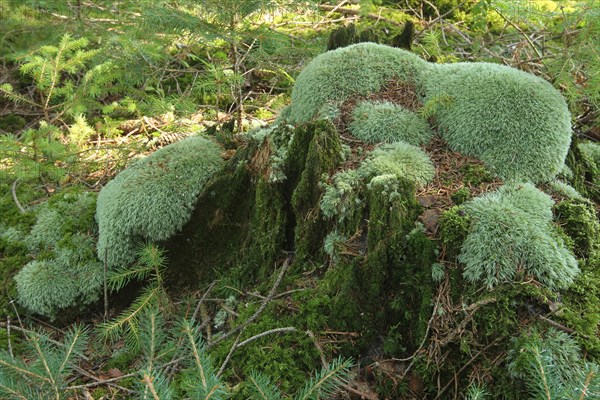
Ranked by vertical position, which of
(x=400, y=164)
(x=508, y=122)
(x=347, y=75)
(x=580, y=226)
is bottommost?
(x=580, y=226)

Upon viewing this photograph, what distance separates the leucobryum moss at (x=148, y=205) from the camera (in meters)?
3.84

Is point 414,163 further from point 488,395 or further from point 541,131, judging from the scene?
point 488,395

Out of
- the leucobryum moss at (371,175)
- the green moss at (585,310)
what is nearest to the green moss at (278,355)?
the leucobryum moss at (371,175)

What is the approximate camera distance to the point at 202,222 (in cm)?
394

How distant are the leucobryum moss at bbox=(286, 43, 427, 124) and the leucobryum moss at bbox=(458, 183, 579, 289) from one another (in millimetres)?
1560

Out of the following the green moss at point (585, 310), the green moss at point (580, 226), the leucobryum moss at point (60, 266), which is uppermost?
the green moss at point (580, 226)

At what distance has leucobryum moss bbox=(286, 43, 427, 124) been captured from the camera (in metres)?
3.91

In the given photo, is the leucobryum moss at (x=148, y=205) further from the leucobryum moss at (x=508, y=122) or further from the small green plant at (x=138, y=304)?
the leucobryum moss at (x=508, y=122)

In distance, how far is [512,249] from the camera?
259cm

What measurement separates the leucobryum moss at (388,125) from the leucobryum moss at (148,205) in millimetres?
1238

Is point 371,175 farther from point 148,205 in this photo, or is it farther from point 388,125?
point 148,205

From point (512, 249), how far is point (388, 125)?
55.3 inches

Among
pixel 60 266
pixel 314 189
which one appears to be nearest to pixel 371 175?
pixel 314 189

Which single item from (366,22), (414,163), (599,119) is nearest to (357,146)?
(414,163)
